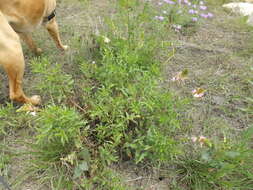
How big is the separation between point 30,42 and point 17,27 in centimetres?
48

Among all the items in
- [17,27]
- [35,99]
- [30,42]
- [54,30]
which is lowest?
[35,99]

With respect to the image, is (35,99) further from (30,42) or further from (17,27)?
(30,42)

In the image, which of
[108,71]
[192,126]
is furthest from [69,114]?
[192,126]

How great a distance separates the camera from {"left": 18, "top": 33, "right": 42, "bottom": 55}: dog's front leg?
2.31 m

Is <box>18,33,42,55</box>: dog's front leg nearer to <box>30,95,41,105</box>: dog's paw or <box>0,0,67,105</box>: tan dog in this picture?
<box>0,0,67,105</box>: tan dog

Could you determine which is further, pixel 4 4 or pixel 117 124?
pixel 4 4

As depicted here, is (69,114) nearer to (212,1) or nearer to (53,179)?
(53,179)

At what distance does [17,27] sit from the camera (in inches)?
73.4

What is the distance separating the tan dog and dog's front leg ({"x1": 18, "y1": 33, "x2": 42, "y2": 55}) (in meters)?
0.29

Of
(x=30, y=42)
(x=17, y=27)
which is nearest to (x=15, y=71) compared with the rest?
(x=17, y=27)

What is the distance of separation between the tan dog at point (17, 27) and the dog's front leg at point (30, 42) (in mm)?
293

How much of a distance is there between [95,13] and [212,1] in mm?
2224

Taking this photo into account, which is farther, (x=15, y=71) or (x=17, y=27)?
(x=17, y=27)

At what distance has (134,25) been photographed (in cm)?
207
